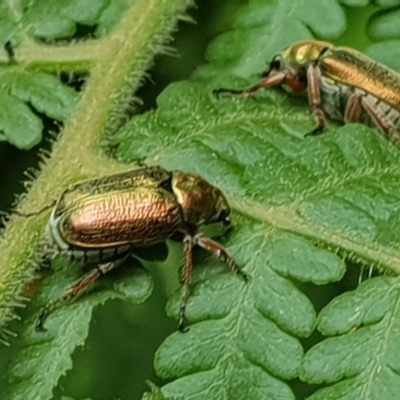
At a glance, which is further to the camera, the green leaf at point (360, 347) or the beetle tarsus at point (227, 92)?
the beetle tarsus at point (227, 92)

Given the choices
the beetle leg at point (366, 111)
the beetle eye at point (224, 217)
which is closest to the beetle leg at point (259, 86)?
the beetle leg at point (366, 111)

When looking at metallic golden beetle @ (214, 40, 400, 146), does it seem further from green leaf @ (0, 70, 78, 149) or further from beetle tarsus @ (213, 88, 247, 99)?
green leaf @ (0, 70, 78, 149)

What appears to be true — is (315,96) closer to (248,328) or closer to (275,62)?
(275,62)

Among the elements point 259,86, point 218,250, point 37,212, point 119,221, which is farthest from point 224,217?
point 259,86

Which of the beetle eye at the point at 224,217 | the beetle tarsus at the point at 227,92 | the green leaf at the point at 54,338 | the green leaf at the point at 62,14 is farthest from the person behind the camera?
the green leaf at the point at 62,14

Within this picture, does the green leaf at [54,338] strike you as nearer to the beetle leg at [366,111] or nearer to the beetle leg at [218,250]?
the beetle leg at [218,250]

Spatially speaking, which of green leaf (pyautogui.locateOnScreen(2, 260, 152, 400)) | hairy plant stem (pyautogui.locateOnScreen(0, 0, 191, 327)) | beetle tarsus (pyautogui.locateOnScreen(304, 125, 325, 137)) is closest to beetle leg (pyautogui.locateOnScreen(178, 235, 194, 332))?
green leaf (pyautogui.locateOnScreen(2, 260, 152, 400))

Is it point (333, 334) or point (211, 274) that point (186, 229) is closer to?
point (211, 274)
